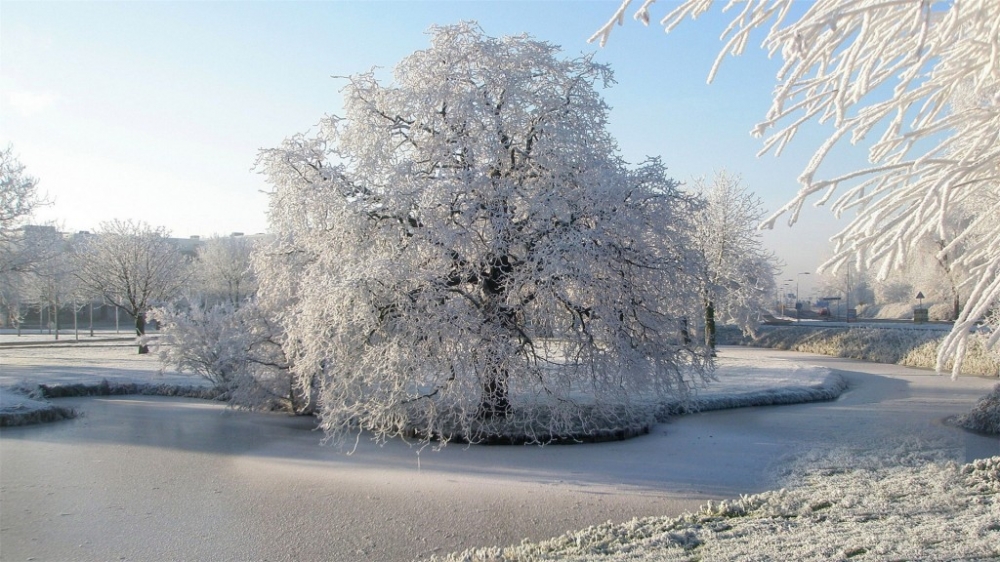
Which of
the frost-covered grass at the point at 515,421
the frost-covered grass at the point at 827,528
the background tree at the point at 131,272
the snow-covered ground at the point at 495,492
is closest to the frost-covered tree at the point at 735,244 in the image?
the frost-covered grass at the point at 515,421

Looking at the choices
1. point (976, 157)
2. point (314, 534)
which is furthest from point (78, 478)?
point (976, 157)

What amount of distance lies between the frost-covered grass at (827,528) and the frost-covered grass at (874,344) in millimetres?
16489

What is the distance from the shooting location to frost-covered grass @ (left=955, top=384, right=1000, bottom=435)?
39.3 ft

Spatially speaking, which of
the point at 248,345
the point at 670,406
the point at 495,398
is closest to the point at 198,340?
the point at 248,345

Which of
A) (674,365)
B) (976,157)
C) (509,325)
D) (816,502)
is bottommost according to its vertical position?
(816,502)

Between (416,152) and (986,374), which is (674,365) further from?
(986,374)

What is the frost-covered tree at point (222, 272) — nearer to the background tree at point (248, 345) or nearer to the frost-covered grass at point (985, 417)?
the background tree at point (248, 345)

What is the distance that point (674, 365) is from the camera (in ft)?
37.2

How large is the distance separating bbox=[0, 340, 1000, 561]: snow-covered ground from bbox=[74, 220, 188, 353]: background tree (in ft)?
67.8

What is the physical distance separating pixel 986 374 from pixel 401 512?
21287mm

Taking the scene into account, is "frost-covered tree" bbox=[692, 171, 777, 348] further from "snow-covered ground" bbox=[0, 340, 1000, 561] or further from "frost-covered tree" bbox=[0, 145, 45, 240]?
"frost-covered tree" bbox=[0, 145, 45, 240]

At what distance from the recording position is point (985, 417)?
1223 cm

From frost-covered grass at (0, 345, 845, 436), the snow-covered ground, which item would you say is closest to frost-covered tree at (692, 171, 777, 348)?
frost-covered grass at (0, 345, 845, 436)

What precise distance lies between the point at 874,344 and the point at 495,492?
1017 inches
